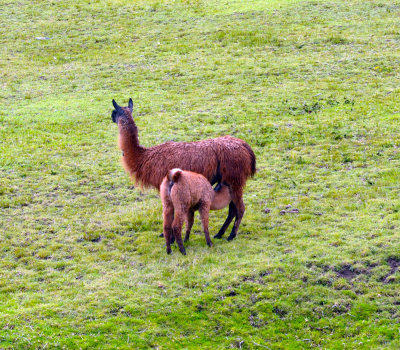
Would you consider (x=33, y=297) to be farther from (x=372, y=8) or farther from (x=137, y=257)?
(x=372, y=8)

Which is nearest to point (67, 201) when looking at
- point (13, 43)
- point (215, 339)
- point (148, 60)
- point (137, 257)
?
point (137, 257)

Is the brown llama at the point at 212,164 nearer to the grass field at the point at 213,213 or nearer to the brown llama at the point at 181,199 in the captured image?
the brown llama at the point at 181,199

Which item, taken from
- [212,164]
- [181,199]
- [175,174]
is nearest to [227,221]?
[212,164]

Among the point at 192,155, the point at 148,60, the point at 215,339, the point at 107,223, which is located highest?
the point at 148,60

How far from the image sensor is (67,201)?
12.0m

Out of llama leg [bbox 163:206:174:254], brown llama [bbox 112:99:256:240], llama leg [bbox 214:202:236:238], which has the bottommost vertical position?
llama leg [bbox 214:202:236:238]

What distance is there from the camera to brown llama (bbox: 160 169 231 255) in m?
9.20

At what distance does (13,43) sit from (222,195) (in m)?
17.2

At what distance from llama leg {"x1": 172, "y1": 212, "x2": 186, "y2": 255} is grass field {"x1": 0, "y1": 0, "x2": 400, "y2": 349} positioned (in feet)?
0.59

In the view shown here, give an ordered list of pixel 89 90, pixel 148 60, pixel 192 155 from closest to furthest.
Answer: pixel 192 155, pixel 89 90, pixel 148 60

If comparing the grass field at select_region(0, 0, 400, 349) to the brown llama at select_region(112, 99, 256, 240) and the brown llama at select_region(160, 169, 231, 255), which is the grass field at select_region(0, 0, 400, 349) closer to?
the brown llama at select_region(160, 169, 231, 255)

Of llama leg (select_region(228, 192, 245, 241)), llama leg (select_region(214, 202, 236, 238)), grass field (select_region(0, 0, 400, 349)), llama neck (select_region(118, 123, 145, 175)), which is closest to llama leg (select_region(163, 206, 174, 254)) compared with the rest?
grass field (select_region(0, 0, 400, 349))

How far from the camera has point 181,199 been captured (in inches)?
362

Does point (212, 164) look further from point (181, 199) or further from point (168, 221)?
point (168, 221)
